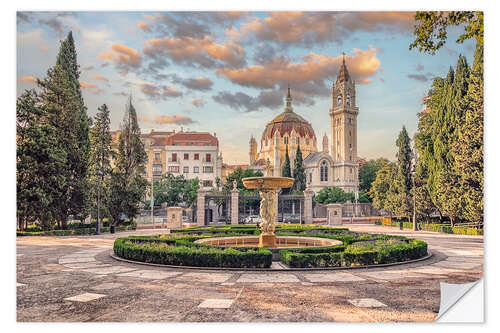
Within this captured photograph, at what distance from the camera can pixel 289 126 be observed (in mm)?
90188

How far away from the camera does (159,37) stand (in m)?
10.8

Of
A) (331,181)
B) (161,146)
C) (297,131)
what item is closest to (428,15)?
(161,146)

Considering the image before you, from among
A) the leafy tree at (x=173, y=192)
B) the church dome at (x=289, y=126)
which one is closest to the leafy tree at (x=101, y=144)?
the leafy tree at (x=173, y=192)

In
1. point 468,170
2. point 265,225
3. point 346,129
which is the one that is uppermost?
point 346,129

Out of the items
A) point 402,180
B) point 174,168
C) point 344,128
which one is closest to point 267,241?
point 402,180

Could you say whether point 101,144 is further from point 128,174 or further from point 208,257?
point 208,257

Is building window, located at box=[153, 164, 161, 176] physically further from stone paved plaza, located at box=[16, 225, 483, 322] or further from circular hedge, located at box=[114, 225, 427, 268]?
stone paved plaza, located at box=[16, 225, 483, 322]

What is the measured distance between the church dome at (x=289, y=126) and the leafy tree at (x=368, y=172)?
16.9m

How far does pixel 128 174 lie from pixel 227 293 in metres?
22.9

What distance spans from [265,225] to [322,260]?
3.76m

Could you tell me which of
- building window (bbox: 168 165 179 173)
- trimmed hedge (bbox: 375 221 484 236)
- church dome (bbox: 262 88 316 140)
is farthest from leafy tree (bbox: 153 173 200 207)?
church dome (bbox: 262 88 316 140)

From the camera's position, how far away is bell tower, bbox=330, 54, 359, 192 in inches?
2950

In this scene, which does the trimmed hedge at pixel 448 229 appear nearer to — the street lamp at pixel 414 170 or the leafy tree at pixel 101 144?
the street lamp at pixel 414 170
